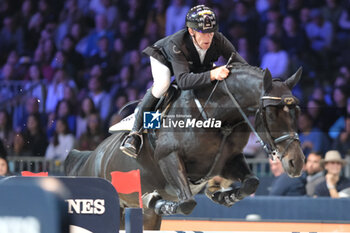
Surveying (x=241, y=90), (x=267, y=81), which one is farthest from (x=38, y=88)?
(x=267, y=81)

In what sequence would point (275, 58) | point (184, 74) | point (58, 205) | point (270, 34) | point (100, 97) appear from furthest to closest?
point (270, 34), point (275, 58), point (100, 97), point (184, 74), point (58, 205)

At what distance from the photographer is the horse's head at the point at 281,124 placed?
388cm

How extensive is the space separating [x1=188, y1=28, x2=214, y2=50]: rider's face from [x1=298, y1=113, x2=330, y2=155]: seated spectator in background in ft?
3.81

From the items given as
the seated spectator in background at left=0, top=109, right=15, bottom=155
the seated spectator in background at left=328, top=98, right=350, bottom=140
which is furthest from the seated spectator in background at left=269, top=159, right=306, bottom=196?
the seated spectator in background at left=0, top=109, right=15, bottom=155

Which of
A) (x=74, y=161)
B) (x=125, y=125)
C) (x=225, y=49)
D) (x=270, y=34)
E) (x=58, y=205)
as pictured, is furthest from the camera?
(x=270, y=34)

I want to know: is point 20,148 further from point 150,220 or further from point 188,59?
point 188,59

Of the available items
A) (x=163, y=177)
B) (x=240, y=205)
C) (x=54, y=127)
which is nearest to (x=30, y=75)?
(x=54, y=127)

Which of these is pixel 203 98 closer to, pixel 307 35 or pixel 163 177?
pixel 163 177

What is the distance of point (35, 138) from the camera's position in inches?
207

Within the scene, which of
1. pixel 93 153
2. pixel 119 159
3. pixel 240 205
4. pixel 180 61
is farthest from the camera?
pixel 240 205

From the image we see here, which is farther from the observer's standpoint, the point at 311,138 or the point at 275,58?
the point at 275,58

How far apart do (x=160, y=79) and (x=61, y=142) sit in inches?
62.4

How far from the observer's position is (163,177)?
4.52 m

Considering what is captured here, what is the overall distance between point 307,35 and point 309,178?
6.65 feet
